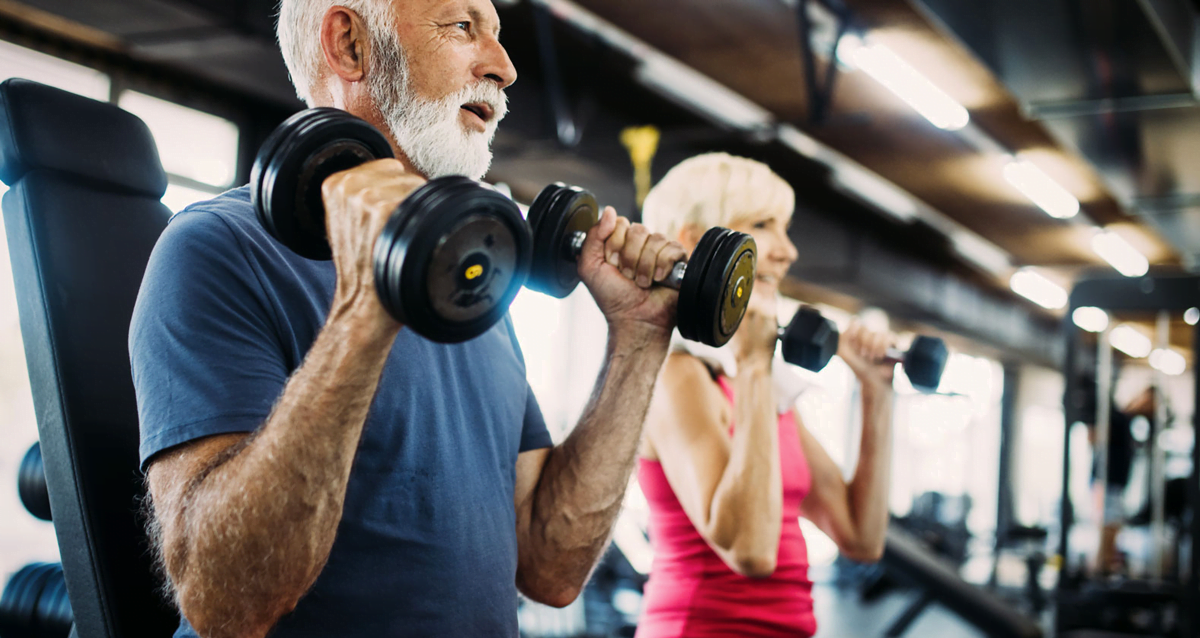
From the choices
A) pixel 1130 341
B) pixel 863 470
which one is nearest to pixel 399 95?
pixel 863 470

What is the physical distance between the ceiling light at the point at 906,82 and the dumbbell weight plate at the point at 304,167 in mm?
4227

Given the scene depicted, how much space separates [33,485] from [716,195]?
117 centimetres

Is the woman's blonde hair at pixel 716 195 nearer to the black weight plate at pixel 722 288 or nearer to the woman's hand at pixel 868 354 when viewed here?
the woman's hand at pixel 868 354

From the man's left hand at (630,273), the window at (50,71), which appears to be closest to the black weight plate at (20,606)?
the man's left hand at (630,273)

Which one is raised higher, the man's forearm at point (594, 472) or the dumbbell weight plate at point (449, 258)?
the dumbbell weight plate at point (449, 258)

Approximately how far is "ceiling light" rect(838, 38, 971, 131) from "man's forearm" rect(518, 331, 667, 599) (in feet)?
12.6

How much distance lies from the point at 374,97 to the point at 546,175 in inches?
197

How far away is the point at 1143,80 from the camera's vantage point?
4316 mm

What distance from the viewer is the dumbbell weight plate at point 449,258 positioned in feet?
2.35

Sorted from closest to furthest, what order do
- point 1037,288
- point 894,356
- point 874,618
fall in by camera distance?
point 894,356 < point 874,618 < point 1037,288

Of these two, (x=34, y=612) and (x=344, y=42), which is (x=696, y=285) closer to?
(x=344, y=42)

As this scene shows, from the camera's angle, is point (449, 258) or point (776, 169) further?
point (776, 169)

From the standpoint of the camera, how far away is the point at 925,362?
1809 mm

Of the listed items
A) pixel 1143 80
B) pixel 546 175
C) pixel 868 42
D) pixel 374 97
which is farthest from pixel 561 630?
pixel 374 97
